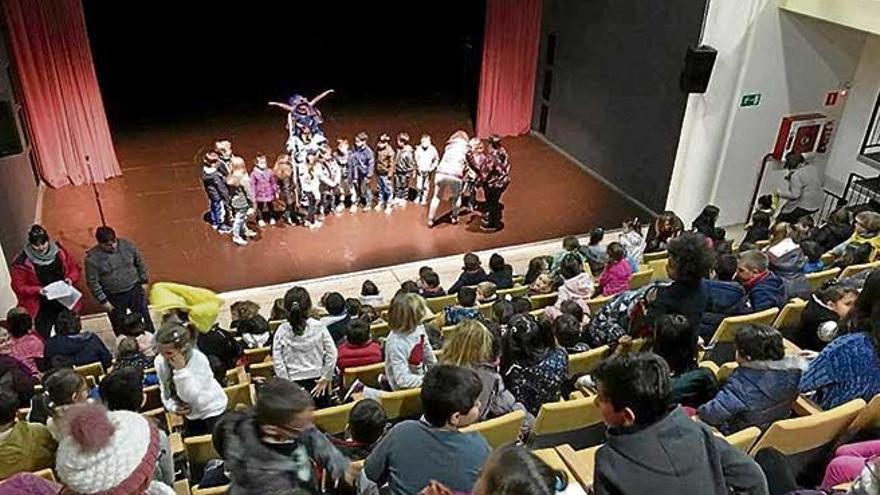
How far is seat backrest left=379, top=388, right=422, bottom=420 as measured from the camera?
3.87 metres

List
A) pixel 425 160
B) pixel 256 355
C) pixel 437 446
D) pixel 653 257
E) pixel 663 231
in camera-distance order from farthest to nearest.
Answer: pixel 425 160
pixel 663 231
pixel 653 257
pixel 256 355
pixel 437 446

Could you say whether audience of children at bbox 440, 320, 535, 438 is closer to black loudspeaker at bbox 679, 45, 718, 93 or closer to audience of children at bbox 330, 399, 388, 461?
audience of children at bbox 330, 399, 388, 461

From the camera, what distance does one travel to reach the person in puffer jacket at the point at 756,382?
3.34 meters

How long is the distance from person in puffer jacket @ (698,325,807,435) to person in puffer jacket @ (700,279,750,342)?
1248mm

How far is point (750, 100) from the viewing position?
27.0 ft

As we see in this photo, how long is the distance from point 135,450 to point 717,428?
102 inches

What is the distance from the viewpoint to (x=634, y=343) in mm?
4500

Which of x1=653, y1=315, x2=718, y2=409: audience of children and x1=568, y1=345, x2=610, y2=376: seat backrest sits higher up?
x1=653, y1=315, x2=718, y2=409: audience of children

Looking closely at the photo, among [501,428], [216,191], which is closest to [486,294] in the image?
[501,428]

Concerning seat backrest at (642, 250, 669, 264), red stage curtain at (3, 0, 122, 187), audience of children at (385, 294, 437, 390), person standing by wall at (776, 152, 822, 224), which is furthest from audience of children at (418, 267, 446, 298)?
red stage curtain at (3, 0, 122, 187)

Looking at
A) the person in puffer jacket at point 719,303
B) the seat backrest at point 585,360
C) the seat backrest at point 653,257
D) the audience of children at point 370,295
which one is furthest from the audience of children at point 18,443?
the seat backrest at point 653,257

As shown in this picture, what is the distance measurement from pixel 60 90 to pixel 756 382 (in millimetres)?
8624

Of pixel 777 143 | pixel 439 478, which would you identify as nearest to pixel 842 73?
pixel 777 143

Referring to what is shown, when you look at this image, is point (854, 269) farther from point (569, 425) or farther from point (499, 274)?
point (569, 425)
